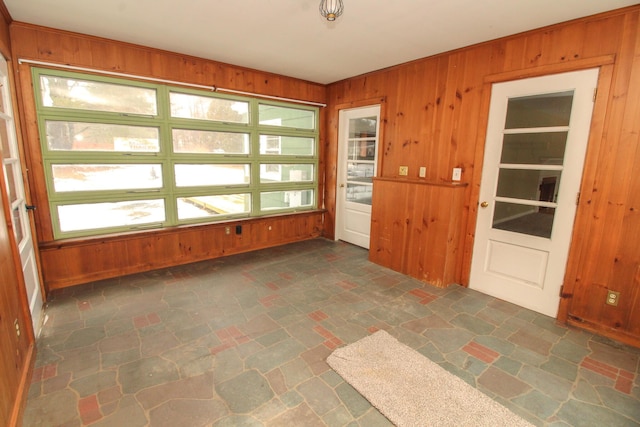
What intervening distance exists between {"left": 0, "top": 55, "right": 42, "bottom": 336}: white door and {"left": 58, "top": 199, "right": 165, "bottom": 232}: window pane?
0.41m

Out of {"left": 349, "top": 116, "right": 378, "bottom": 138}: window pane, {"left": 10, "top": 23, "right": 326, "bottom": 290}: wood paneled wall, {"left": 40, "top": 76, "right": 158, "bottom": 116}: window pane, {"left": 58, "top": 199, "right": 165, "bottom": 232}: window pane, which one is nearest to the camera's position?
{"left": 10, "top": 23, "right": 326, "bottom": 290}: wood paneled wall

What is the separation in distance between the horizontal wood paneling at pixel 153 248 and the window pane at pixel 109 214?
19 centimetres

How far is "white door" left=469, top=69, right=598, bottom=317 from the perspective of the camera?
8.75ft

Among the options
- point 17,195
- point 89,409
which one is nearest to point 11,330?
point 89,409

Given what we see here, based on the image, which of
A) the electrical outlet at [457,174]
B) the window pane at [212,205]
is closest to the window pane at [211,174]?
the window pane at [212,205]

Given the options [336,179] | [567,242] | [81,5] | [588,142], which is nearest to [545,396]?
[567,242]

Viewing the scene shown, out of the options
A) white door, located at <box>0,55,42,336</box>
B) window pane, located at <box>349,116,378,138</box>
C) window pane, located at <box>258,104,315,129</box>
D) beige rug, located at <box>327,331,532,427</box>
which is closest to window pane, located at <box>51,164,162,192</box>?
white door, located at <box>0,55,42,336</box>

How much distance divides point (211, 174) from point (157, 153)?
727mm

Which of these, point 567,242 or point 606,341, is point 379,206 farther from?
point 606,341

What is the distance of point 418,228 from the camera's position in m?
3.65

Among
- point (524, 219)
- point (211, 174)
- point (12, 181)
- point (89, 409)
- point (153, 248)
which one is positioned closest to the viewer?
point (89, 409)

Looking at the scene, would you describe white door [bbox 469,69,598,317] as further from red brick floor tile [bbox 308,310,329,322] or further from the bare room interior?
red brick floor tile [bbox 308,310,329,322]

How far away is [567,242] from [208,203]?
13.8 ft

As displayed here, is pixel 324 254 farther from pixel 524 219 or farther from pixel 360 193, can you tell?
pixel 524 219
